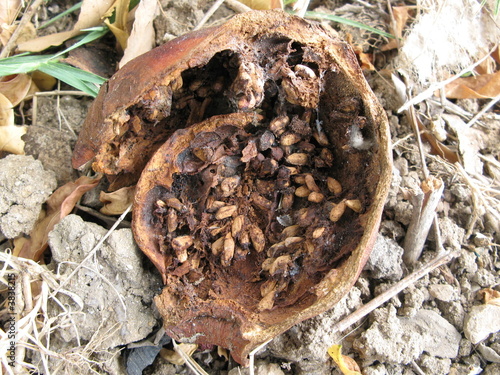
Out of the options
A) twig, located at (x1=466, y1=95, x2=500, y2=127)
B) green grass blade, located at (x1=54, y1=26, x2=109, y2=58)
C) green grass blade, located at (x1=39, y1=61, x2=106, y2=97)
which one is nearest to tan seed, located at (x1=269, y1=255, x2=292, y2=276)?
green grass blade, located at (x1=39, y1=61, x2=106, y2=97)

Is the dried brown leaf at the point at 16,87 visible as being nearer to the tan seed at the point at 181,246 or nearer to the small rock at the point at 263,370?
the tan seed at the point at 181,246

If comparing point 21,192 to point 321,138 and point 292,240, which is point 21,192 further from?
point 321,138

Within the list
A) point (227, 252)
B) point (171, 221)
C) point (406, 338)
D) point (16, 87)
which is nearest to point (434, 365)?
point (406, 338)

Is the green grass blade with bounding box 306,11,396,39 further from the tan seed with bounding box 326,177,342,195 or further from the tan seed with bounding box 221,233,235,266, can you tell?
the tan seed with bounding box 221,233,235,266

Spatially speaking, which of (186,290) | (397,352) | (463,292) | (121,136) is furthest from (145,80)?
(463,292)

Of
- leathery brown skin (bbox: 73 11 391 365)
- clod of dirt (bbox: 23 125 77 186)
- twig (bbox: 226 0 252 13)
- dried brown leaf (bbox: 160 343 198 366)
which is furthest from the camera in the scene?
twig (bbox: 226 0 252 13)

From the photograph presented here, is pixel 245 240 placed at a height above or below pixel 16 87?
below
